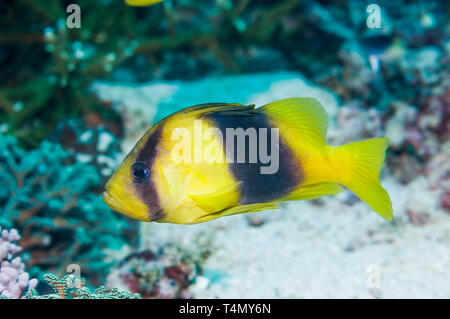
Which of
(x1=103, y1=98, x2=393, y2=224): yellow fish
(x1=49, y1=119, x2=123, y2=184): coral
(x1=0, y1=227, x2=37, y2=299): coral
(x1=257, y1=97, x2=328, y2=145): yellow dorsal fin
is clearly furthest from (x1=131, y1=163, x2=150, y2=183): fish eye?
(x1=49, y1=119, x2=123, y2=184): coral

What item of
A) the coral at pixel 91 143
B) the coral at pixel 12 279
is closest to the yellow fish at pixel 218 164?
the coral at pixel 12 279

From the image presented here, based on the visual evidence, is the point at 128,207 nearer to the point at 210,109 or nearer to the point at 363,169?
the point at 210,109

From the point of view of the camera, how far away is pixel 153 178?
153 centimetres

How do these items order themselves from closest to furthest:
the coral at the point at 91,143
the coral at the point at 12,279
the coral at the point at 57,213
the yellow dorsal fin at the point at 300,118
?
the yellow dorsal fin at the point at 300,118 → the coral at the point at 12,279 → the coral at the point at 57,213 → the coral at the point at 91,143

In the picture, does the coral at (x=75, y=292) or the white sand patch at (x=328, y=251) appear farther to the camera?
the white sand patch at (x=328, y=251)

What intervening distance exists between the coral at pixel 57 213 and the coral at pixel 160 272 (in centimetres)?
36

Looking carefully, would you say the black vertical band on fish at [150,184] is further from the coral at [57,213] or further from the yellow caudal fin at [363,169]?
the coral at [57,213]

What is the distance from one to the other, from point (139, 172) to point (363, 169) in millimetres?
1096

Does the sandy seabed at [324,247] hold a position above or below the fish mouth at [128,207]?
below

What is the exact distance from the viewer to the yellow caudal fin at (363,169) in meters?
1.70

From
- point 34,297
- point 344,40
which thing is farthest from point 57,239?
point 344,40

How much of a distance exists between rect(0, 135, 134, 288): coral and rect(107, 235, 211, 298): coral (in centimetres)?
36

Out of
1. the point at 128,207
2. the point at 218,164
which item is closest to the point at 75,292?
the point at 128,207
